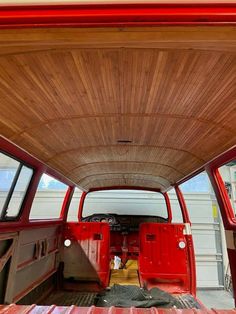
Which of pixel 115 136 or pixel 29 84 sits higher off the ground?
pixel 115 136

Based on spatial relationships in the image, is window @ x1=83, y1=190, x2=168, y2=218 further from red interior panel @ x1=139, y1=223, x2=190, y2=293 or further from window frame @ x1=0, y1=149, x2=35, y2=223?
window frame @ x1=0, y1=149, x2=35, y2=223

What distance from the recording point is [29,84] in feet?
4.67

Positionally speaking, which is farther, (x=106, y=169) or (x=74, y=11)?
(x=106, y=169)

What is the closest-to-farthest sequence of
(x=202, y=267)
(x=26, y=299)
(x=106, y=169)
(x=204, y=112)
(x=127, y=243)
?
(x=204, y=112), (x=26, y=299), (x=106, y=169), (x=127, y=243), (x=202, y=267)

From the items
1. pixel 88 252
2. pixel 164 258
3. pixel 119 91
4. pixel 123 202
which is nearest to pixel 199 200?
pixel 123 202

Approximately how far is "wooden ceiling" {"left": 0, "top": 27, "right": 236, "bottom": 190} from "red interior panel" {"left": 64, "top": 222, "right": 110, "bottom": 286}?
1977 mm

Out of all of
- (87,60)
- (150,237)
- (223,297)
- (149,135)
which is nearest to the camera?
(87,60)

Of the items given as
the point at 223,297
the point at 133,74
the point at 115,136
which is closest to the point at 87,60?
the point at 133,74

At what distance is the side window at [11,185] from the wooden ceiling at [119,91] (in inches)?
10.0

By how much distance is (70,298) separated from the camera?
12.0 feet

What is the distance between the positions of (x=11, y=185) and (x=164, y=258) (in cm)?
272

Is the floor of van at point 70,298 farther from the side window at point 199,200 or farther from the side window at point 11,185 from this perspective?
the side window at point 199,200

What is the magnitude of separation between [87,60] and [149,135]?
112cm

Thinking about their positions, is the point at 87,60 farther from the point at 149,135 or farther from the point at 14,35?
Answer: the point at 149,135
